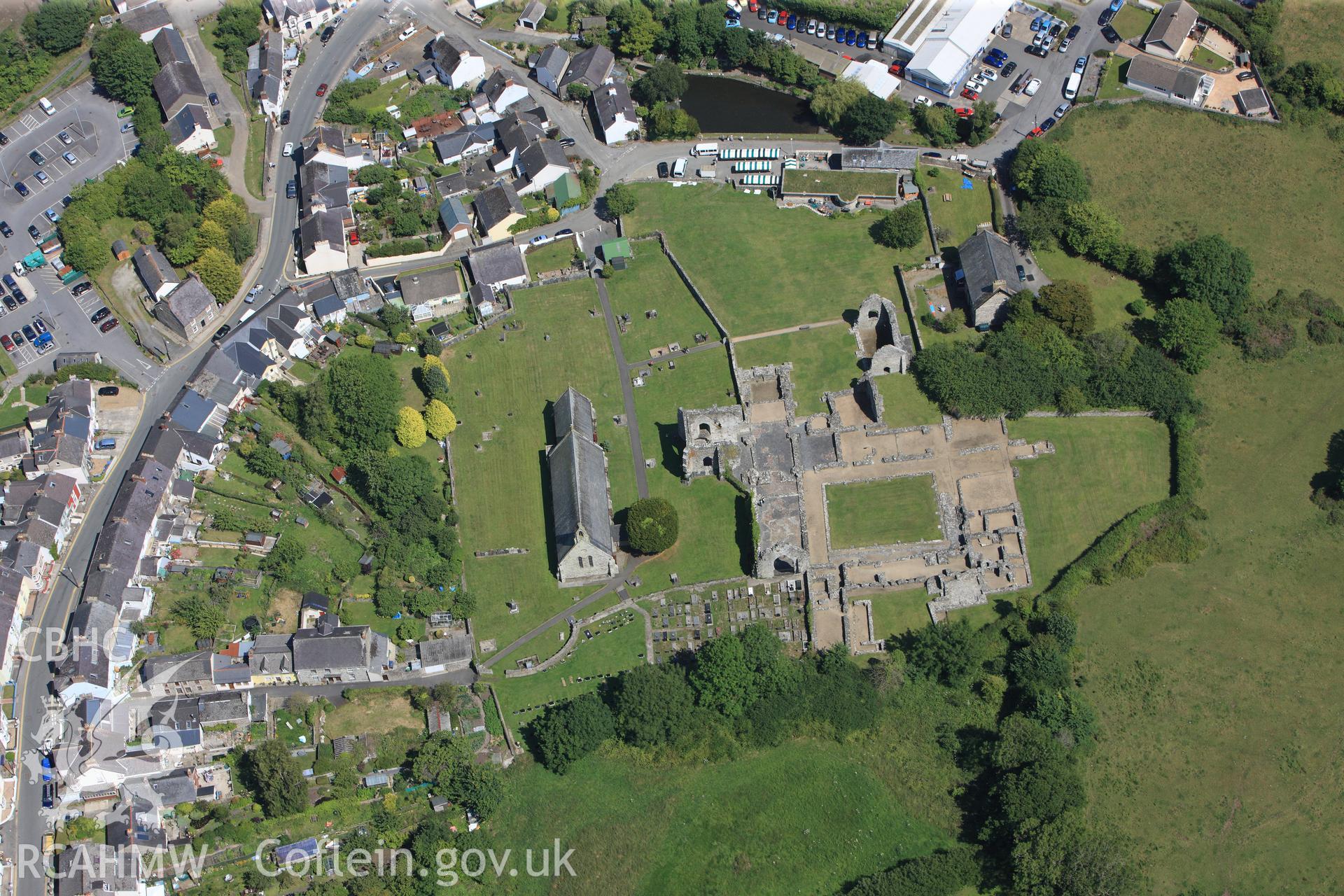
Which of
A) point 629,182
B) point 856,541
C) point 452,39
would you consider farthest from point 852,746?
point 452,39

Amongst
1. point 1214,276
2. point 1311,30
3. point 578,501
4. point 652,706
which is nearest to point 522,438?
point 578,501

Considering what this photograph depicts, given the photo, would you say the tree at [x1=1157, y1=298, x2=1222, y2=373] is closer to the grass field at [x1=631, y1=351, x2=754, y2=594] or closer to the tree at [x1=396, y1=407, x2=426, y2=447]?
the grass field at [x1=631, y1=351, x2=754, y2=594]

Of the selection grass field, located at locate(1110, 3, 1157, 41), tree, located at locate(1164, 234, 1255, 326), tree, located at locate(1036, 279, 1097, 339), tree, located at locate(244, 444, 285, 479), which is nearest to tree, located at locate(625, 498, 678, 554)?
tree, located at locate(244, 444, 285, 479)

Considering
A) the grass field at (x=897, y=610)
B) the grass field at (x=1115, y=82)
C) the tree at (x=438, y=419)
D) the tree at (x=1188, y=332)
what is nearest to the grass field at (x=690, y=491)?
the grass field at (x=897, y=610)

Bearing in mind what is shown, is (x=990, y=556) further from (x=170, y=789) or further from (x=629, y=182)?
(x=170, y=789)

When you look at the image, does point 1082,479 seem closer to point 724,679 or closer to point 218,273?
point 724,679

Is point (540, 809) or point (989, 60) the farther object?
point (989, 60)
